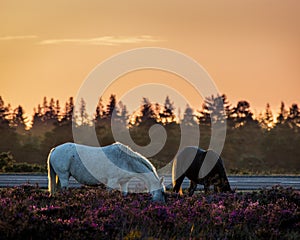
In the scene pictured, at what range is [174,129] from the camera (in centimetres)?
7131

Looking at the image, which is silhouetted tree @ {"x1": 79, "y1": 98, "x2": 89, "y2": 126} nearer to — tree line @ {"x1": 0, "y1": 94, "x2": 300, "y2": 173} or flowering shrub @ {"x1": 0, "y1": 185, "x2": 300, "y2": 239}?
tree line @ {"x1": 0, "y1": 94, "x2": 300, "y2": 173}

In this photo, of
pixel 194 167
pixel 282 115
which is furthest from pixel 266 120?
pixel 194 167

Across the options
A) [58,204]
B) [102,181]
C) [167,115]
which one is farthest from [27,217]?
[167,115]

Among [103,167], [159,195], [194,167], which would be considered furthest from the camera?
[194,167]

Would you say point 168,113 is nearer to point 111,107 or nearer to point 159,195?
point 111,107

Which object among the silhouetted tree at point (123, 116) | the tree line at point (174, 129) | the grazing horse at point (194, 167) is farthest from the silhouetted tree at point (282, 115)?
the grazing horse at point (194, 167)

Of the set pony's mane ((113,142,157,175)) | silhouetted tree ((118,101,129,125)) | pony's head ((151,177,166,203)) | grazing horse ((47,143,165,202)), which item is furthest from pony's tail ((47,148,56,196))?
silhouetted tree ((118,101,129,125))

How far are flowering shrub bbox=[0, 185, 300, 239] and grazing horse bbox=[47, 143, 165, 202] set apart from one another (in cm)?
138

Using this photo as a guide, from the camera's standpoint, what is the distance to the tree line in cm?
6644

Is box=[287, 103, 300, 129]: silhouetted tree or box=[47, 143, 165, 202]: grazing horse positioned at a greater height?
box=[287, 103, 300, 129]: silhouetted tree

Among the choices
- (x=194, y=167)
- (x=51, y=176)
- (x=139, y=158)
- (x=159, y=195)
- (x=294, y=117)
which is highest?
(x=294, y=117)

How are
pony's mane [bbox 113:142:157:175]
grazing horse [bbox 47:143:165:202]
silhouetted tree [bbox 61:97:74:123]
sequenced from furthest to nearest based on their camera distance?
silhouetted tree [bbox 61:97:74:123] → pony's mane [bbox 113:142:157:175] → grazing horse [bbox 47:143:165:202]

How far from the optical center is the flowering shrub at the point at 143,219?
41.0 feet

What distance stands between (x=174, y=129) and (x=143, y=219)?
57102 millimetres
